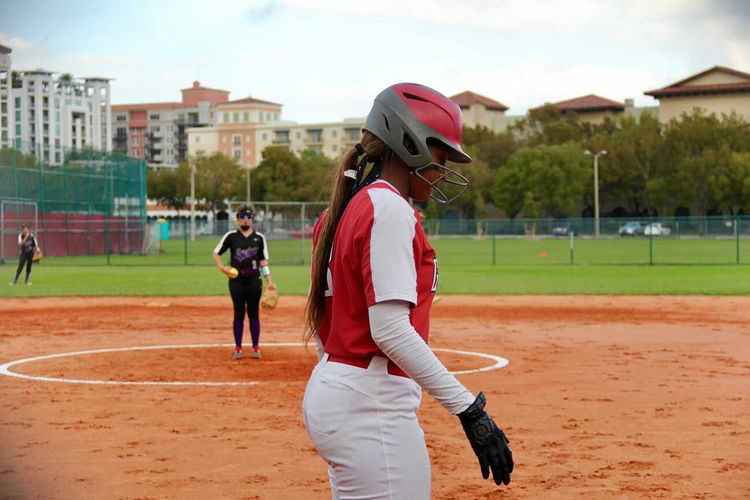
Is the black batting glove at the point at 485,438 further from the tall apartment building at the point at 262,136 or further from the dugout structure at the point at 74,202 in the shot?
the tall apartment building at the point at 262,136

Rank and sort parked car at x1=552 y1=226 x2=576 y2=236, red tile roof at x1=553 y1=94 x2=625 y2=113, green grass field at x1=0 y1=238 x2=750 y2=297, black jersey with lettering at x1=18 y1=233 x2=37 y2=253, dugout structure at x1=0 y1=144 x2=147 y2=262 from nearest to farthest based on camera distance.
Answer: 1. green grass field at x1=0 y1=238 x2=750 y2=297
2. black jersey with lettering at x1=18 y1=233 x2=37 y2=253
3. dugout structure at x1=0 y1=144 x2=147 y2=262
4. parked car at x1=552 y1=226 x2=576 y2=236
5. red tile roof at x1=553 y1=94 x2=625 y2=113

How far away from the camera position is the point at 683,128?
276 feet

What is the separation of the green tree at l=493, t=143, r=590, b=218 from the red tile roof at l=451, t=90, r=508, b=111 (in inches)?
1523

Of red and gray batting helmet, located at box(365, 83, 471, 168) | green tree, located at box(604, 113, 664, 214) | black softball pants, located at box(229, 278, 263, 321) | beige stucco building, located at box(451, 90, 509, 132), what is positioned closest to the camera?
red and gray batting helmet, located at box(365, 83, 471, 168)

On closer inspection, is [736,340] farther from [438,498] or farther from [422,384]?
[422,384]

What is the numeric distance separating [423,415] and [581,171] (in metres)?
82.1

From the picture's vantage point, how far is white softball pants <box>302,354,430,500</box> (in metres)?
3.55

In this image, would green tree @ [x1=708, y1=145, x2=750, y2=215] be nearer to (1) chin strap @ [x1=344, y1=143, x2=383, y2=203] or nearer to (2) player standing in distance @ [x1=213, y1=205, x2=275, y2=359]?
(2) player standing in distance @ [x1=213, y1=205, x2=275, y2=359]

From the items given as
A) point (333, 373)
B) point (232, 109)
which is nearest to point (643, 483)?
point (333, 373)

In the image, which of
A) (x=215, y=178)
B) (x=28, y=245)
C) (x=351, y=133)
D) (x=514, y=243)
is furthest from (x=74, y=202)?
(x=351, y=133)

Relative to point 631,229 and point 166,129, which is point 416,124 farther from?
point 166,129

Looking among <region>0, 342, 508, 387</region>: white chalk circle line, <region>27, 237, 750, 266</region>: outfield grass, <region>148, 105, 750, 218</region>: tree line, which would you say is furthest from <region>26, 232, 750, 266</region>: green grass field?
<region>0, 342, 508, 387</region>: white chalk circle line

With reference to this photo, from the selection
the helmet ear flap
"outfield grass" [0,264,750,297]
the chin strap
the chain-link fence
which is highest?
the helmet ear flap

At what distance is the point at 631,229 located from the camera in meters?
65.3
